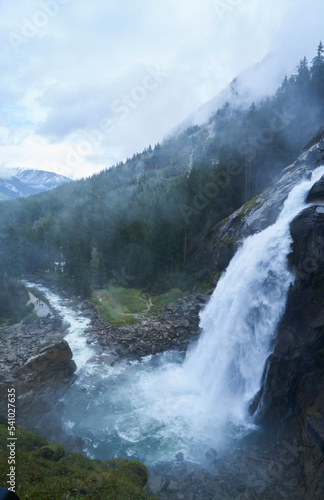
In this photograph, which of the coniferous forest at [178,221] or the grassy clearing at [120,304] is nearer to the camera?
the grassy clearing at [120,304]

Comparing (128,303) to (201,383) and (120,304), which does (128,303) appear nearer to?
(120,304)

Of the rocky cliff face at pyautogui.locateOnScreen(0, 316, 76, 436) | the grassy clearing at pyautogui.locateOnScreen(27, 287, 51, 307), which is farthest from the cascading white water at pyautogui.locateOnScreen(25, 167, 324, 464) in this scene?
the grassy clearing at pyautogui.locateOnScreen(27, 287, 51, 307)

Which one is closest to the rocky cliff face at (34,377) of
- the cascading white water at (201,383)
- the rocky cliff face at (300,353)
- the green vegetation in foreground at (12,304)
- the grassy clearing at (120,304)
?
the cascading white water at (201,383)

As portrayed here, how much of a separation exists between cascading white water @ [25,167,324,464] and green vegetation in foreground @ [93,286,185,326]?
11.7 metres

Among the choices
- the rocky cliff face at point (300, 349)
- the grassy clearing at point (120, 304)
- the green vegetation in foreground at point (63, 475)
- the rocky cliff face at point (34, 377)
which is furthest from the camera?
the grassy clearing at point (120, 304)

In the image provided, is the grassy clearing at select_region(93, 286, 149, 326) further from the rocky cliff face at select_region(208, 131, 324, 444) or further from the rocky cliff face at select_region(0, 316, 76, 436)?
the rocky cliff face at select_region(208, 131, 324, 444)

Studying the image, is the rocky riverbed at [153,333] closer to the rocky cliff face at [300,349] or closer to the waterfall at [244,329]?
the waterfall at [244,329]

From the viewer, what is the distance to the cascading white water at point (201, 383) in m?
19.1

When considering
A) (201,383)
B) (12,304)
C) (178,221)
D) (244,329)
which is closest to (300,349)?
(244,329)

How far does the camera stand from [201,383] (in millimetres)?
25219

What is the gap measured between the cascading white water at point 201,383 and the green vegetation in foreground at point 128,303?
38.3 ft

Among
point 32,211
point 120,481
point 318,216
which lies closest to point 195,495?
point 120,481

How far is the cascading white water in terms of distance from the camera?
19.1 metres

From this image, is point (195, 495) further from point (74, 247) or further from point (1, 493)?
point (74, 247)
